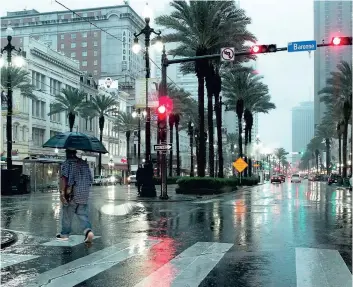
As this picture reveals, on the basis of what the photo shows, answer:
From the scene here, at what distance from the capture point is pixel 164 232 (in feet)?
37.3

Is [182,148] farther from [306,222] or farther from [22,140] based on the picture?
[306,222]

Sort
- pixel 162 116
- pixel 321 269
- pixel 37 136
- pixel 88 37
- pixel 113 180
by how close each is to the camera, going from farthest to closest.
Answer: pixel 88 37 < pixel 113 180 < pixel 37 136 < pixel 162 116 < pixel 321 269

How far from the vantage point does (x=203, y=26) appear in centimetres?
3219

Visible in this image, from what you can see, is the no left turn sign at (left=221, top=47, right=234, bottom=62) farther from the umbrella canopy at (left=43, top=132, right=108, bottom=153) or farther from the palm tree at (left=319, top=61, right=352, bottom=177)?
the palm tree at (left=319, top=61, right=352, bottom=177)

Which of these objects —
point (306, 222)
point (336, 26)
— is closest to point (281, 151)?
point (336, 26)

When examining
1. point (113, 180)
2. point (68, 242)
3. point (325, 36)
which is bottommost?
point (113, 180)

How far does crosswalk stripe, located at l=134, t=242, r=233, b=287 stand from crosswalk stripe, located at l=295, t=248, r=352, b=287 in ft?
4.23

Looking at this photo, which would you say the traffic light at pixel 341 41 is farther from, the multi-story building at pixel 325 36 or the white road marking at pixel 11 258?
the multi-story building at pixel 325 36

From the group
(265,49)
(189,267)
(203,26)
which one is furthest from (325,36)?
(189,267)

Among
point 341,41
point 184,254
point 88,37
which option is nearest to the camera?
point 184,254

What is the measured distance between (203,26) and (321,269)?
88.1ft

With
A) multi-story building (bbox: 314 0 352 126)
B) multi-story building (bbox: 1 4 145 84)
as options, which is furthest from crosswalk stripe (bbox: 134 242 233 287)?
multi-story building (bbox: 314 0 352 126)

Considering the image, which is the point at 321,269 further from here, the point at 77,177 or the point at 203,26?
the point at 203,26

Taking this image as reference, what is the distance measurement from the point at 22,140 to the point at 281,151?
136194mm
